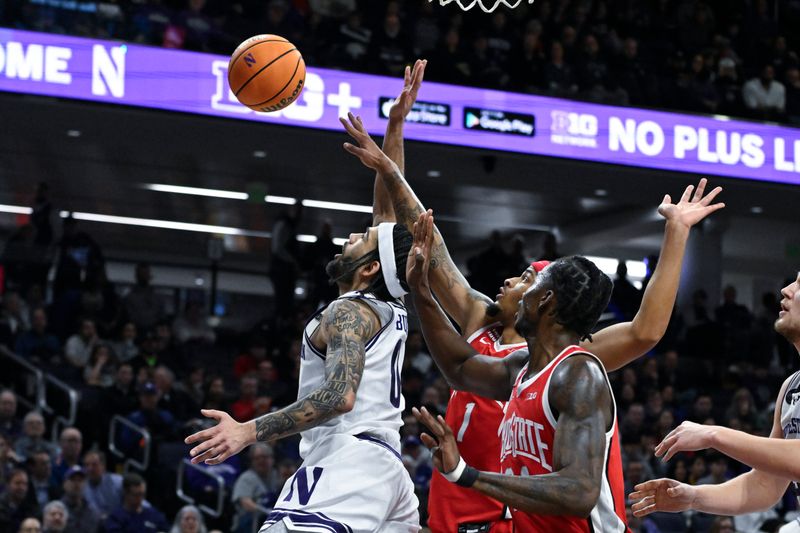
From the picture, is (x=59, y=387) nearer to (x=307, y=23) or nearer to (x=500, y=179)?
(x=307, y=23)

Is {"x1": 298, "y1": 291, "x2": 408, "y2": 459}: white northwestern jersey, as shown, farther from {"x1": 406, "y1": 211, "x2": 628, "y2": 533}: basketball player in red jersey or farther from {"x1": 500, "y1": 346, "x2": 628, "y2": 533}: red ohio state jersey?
{"x1": 500, "y1": 346, "x2": 628, "y2": 533}: red ohio state jersey

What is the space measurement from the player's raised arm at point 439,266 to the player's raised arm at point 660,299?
0.85 m

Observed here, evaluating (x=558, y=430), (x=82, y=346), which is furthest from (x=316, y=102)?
(x=558, y=430)

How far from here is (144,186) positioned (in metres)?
→ 19.7

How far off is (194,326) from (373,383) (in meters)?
11.9

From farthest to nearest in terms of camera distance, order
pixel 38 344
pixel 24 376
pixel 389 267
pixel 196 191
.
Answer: pixel 196 191
pixel 38 344
pixel 24 376
pixel 389 267

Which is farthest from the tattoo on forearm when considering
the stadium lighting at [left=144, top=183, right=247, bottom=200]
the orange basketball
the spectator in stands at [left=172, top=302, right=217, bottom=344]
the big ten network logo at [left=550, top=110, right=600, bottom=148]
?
the stadium lighting at [left=144, top=183, right=247, bottom=200]

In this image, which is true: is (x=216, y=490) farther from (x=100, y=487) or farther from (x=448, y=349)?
(x=448, y=349)

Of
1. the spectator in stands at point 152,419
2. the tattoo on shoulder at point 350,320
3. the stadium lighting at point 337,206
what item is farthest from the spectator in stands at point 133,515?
the stadium lighting at point 337,206

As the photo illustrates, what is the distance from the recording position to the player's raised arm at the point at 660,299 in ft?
14.3

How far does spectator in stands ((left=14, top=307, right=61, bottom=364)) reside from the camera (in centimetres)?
1377

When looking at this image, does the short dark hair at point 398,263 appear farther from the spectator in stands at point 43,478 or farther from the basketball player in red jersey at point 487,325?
the spectator in stands at point 43,478

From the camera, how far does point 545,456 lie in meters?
3.76

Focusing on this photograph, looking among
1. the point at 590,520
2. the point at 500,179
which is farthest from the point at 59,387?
the point at 590,520
